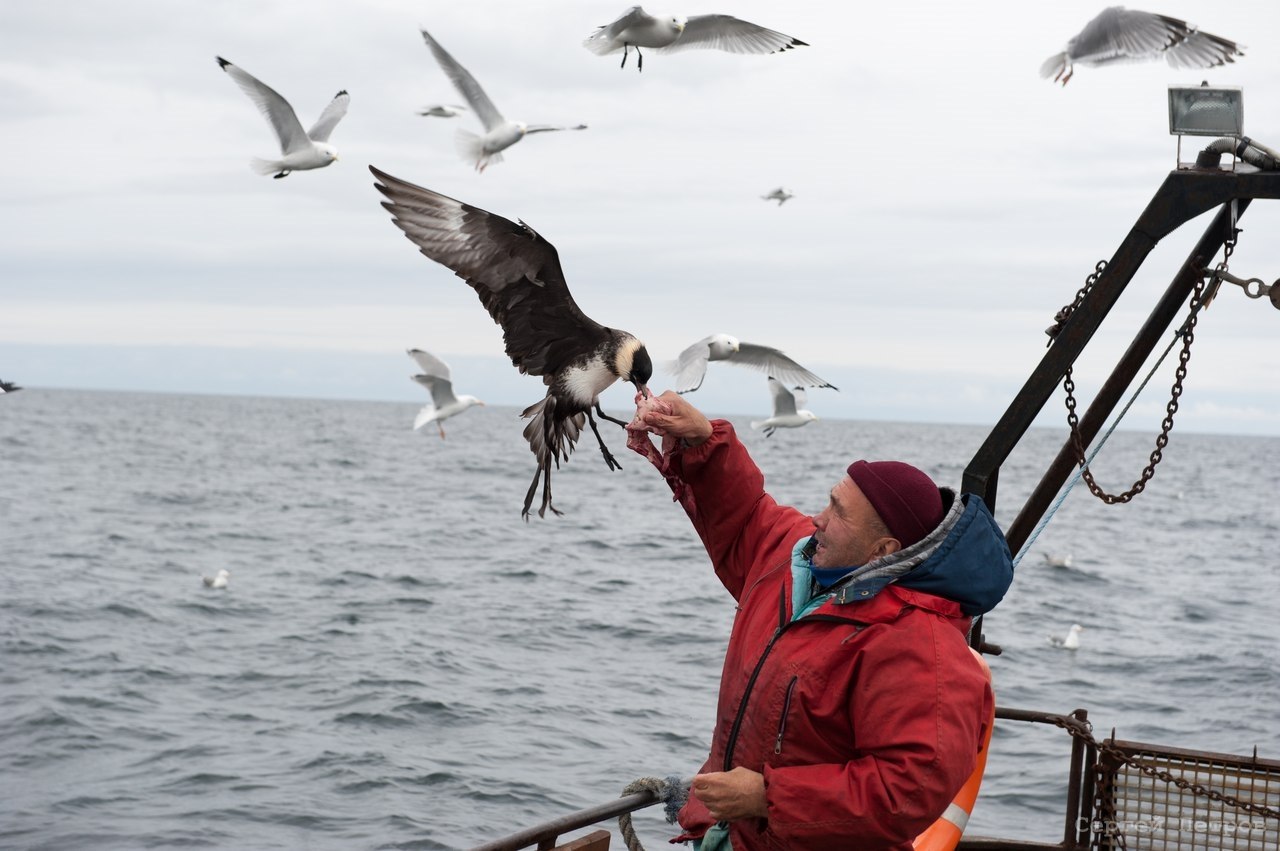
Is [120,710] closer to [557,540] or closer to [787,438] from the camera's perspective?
[557,540]

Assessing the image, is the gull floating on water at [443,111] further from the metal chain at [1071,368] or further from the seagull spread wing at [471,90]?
the metal chain at [1071,368]

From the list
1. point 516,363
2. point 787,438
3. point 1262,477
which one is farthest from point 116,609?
point 787,438

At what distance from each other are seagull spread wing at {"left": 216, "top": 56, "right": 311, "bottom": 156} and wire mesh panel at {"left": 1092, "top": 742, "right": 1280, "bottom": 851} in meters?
8.25

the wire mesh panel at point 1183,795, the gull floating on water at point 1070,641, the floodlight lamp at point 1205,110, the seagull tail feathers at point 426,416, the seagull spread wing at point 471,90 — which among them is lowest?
the gull floating on water at point 1070,641

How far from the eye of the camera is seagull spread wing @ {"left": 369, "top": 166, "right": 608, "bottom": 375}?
4.45 meters

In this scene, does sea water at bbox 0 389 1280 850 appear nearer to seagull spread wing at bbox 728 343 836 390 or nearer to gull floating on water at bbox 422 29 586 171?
seagull spread wing at bbox 728 343 836 390

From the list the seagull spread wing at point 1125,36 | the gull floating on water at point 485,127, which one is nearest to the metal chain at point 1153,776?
the seagull spread wing at point 1125,36

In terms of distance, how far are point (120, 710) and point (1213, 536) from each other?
1145 inches

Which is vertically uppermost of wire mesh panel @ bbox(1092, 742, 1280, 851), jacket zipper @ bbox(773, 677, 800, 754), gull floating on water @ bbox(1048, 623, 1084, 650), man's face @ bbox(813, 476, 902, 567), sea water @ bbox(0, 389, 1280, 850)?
man's face @ bbox(813, 476, 902, 567)

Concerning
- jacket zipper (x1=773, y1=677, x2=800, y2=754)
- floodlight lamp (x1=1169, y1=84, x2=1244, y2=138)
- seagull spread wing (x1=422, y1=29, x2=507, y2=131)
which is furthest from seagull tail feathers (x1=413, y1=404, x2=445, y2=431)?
jacket zipper (x1=773, y1=677, x2=800, y2=754)

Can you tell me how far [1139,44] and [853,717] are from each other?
200 inches

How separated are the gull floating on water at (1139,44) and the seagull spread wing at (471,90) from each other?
4605 millimetres

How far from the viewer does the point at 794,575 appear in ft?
9.91

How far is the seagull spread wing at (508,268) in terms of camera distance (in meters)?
4.45
